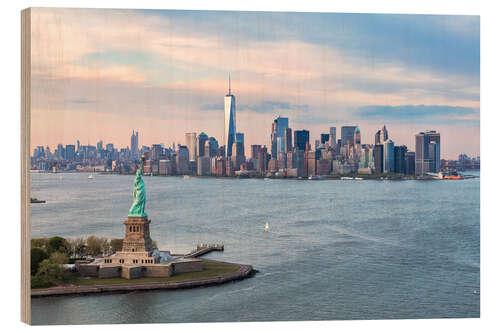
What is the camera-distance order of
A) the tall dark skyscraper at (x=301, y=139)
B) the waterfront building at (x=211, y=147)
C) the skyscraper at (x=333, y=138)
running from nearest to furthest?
the waterfront building at (x=211, y=147) < the tall dark skyscraper at (x=301, y=139) < the skyscraper at (x=333, y=138)

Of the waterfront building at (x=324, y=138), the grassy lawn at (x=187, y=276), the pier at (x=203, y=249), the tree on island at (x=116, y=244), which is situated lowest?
the grassy lawn at (x=187, y=276)

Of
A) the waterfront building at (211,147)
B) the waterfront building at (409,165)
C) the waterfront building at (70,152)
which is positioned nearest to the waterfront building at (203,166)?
the waterfront building at (211,147)

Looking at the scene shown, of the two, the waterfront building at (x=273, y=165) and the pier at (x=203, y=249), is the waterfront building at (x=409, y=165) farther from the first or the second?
the pier at (x=203, y=249)

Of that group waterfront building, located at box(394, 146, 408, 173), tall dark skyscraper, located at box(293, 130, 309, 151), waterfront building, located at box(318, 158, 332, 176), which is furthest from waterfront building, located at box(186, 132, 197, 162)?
waterfront building, located at box(394, 146, 408, 173)

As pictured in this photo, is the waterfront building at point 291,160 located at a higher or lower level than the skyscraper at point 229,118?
lower

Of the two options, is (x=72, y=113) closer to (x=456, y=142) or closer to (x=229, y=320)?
(x=229, y=320)

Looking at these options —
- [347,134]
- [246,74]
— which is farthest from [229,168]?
[347,134]

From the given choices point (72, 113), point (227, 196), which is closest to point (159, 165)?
point (227, 196)

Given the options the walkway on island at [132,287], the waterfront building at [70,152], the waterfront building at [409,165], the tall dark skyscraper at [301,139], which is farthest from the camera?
the waterfront building at [409,165]
